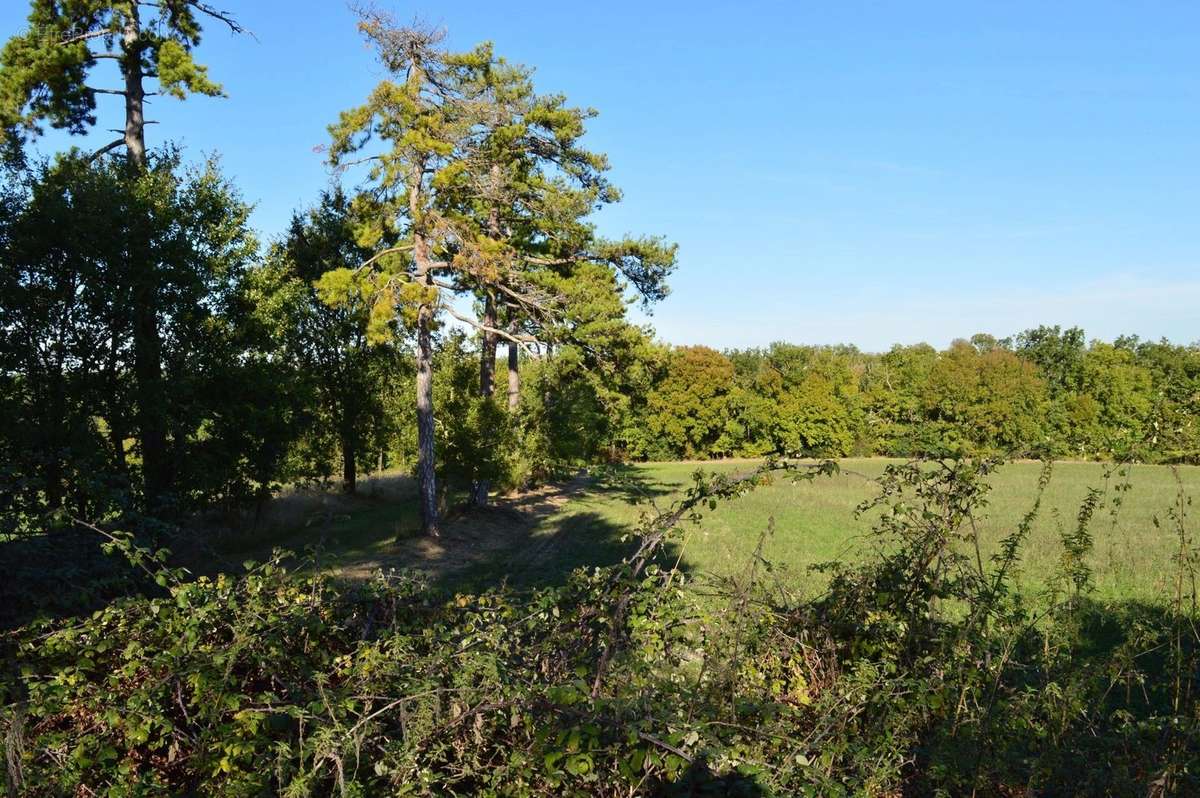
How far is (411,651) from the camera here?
3527 millimetres

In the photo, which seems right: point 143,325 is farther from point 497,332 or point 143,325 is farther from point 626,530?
point 626,530

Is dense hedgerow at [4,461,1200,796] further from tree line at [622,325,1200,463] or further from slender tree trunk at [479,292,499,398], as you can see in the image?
tree line at [622,325,1200,463]

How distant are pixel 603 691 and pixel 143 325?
484 inches

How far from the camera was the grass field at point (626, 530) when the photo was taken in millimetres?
13039

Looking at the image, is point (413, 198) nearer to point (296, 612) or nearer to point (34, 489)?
point (34, 489)

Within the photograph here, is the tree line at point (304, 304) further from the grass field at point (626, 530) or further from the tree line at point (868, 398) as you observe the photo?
the tree line at point (868, 398)

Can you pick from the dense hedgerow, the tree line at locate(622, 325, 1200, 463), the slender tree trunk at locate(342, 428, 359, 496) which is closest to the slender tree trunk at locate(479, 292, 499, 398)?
the slender tree trunk at locate(342, 428, 359, 496)

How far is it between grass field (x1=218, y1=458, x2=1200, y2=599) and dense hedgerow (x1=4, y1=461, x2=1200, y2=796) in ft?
14.5

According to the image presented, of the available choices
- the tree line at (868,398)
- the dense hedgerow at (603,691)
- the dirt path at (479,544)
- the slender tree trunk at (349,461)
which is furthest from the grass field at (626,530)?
the tree line at (868,398)

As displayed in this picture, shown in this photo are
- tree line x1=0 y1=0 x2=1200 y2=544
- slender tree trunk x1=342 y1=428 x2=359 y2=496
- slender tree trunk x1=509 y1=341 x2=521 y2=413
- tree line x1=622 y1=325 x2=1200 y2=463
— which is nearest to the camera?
tree line x1=0 y1=0 x2=1200 y2=544

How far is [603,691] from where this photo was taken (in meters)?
3.31

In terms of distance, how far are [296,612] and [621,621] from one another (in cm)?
163

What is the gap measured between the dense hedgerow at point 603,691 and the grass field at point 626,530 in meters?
4.43

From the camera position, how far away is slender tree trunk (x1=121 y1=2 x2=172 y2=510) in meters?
12.0
